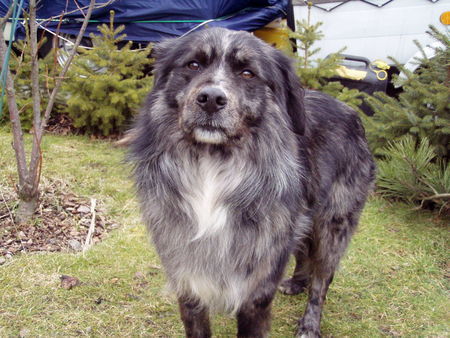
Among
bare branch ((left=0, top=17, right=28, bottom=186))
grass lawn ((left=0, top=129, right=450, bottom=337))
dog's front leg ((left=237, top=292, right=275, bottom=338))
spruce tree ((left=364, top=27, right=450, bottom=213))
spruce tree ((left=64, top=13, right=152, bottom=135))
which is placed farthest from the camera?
spruce tree ((left=64, top=13, right=152, bottom=135))

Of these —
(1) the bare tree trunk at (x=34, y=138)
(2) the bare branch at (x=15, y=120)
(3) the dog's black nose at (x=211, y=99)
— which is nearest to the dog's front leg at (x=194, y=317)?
(3) the dog's black nose at (x=211, y=99)

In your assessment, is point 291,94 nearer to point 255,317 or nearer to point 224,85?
point 224,85

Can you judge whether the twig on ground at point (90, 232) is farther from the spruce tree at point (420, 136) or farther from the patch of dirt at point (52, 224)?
the spruce tree at point (420, 136)

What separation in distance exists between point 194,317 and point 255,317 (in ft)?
1.07

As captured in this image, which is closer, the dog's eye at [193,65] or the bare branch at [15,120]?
the dog's eye at [193,65]

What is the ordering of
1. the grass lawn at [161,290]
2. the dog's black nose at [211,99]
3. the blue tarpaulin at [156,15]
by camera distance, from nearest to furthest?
the dog's black nose at [211,99]
the grass lawn at [161,290]
the blue tarpaulin at [156,15]

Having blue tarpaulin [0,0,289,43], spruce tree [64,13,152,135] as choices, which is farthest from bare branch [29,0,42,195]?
blue tarpaulin [0,0,289,43]

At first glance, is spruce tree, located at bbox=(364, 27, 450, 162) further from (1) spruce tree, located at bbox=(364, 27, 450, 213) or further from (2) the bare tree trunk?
(2) the bare tree trunk

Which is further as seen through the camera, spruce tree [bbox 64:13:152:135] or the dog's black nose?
spruce tree [bbox 64:13:152:135]

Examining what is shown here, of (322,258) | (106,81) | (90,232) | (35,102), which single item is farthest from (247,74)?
(106,81)

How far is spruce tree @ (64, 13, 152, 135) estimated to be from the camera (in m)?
5.98

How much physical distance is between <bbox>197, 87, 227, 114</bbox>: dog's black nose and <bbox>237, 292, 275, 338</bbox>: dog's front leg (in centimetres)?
100

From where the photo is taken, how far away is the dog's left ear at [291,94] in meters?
2.42

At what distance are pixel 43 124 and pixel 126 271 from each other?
133 centimetres
